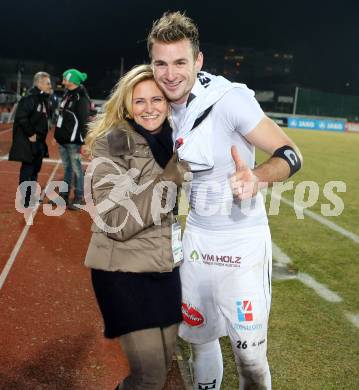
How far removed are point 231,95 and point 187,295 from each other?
1068 millimetres

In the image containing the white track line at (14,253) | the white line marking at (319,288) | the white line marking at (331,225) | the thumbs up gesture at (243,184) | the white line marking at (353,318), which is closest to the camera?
the thumbs up gesture at (243,184)

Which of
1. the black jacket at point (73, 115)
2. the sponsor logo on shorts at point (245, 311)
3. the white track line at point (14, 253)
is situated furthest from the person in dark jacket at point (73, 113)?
the sponsor logo on shorts at point (245, 311)

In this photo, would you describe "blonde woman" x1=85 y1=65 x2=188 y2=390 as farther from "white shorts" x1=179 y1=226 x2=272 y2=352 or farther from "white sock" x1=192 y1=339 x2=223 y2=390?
"white sock" x1=192 y1=339 x2=223 y2=390

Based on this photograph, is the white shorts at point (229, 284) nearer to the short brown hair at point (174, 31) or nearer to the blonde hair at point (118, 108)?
the blonde hair at point (118, 108)

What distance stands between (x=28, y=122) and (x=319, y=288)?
510cm

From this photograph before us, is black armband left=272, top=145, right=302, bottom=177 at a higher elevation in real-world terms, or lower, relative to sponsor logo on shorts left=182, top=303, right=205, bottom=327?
higher

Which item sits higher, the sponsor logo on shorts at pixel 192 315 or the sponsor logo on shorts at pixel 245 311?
the sponsor logo on shorts at pixel 245 311

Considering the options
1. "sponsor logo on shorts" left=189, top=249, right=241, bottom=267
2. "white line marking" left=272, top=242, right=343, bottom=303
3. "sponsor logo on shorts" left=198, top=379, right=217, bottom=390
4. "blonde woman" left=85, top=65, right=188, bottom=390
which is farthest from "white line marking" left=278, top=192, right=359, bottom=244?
"blonde woman" left=85, top=65, right=188, bottom=390

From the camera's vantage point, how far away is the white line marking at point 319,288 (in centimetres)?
468

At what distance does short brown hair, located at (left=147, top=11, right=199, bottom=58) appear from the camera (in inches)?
95.3

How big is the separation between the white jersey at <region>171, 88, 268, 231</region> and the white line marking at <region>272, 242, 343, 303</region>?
2.49 meters

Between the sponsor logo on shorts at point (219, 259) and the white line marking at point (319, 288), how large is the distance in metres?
2.53

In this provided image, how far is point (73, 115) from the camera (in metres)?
7.80

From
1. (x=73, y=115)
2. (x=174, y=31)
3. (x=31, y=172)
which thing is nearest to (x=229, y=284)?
(x=174, y=31)
